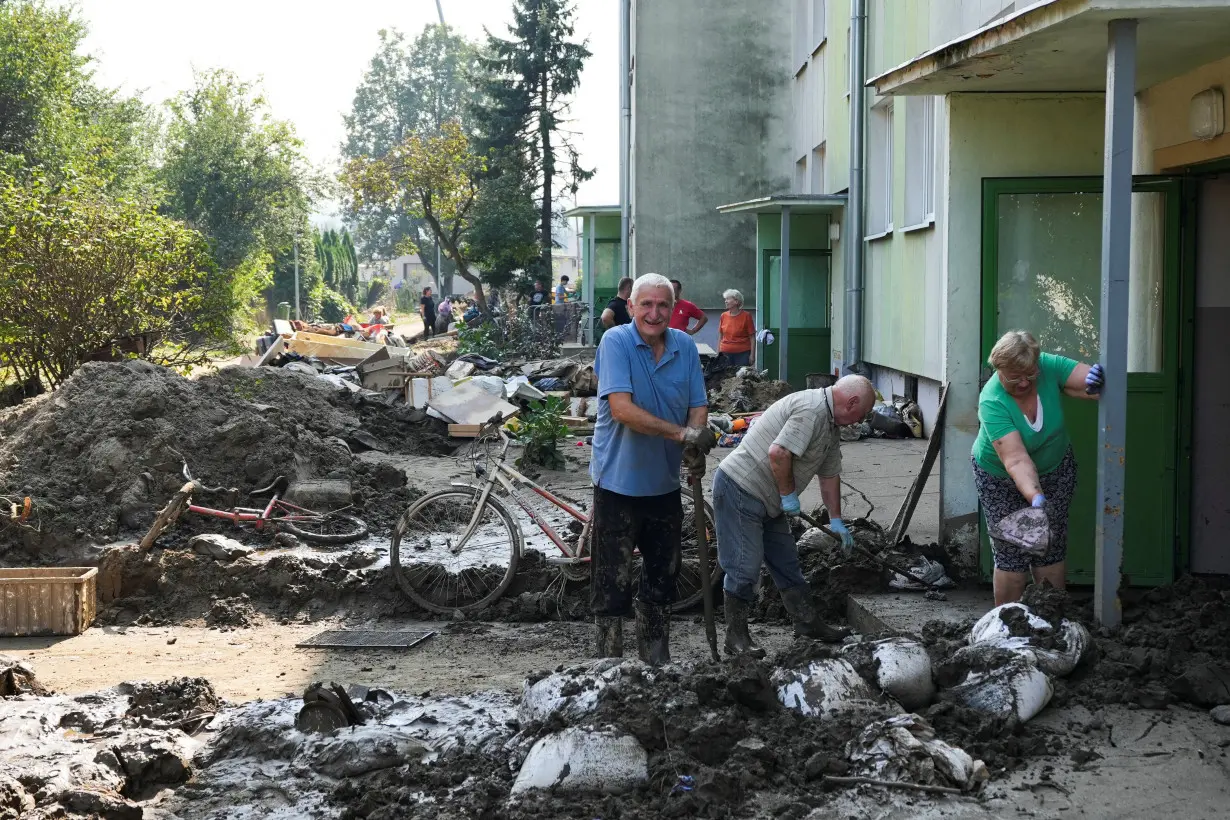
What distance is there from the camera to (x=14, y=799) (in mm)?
4496

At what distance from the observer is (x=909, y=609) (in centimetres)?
689

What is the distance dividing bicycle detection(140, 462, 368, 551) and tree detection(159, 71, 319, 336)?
40906 mm

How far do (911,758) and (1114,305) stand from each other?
7.44ft

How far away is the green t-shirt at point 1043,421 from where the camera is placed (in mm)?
5703

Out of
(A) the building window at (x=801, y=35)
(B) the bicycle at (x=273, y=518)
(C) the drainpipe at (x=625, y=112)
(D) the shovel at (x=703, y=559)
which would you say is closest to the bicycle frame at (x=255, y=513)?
(B) the bicycle at (x=273, y=518)

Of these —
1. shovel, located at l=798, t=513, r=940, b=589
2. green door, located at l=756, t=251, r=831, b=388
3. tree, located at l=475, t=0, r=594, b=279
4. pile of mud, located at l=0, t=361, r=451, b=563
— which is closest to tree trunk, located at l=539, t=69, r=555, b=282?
tree, located at l=475, t=0, r=594, b=279

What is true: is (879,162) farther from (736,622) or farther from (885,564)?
(736,622)

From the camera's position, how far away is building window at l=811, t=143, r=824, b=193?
2288cm

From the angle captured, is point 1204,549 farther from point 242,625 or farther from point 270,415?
point 270,415

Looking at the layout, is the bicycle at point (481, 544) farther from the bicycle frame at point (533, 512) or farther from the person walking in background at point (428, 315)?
the person walking in background at point (428, 315)

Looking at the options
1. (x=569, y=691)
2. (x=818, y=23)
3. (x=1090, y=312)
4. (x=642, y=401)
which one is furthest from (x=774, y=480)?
(x=818, y=23)

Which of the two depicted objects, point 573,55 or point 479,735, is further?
point 573,55

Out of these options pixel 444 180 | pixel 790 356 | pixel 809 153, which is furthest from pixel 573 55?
pixel 790 356

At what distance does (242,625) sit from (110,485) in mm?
2280
